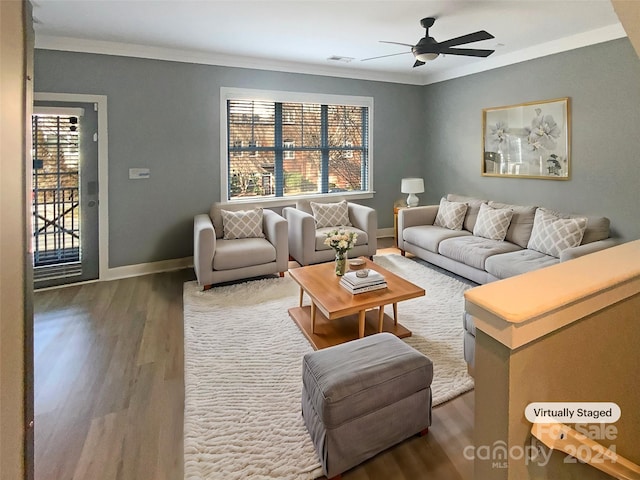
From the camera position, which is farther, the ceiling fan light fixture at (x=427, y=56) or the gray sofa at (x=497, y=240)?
the gray sofa at (x=497, y=240)

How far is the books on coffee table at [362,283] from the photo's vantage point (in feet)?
9.70

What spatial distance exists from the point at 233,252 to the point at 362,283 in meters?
1.73

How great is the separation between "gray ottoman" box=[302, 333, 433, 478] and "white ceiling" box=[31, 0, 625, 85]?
2953 millimetres

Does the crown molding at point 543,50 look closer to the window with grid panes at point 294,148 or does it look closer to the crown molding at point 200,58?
the crown molding at point 200,58

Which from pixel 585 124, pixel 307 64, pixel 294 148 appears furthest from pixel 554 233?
pixel 307 64

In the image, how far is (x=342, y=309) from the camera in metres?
2.68

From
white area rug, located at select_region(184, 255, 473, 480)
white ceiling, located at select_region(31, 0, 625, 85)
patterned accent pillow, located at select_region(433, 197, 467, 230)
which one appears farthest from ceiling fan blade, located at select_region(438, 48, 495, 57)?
white area rug, located at select_region(184, 255, 473, 480)

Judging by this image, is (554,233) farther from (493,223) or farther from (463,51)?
(463,51)

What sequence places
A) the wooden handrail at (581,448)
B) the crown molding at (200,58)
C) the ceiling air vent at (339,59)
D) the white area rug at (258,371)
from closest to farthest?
the wooden handrail at (581,448) < the white area rug at (258,371) < the crown molding at (200,58) < the ceiling air vent at (339,59)

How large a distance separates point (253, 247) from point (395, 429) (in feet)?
9.08

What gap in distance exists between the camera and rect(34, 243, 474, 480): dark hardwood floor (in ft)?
5.85

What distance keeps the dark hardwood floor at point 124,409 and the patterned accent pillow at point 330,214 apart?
2.34m

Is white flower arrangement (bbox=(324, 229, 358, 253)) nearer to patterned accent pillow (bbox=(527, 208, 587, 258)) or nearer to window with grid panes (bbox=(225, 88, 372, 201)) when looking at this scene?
patterned accent pillow (bbox=(527, 208, 587, 258))

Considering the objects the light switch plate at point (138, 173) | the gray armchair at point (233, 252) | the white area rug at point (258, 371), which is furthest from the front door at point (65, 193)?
the white area rug at point (258, 371)
